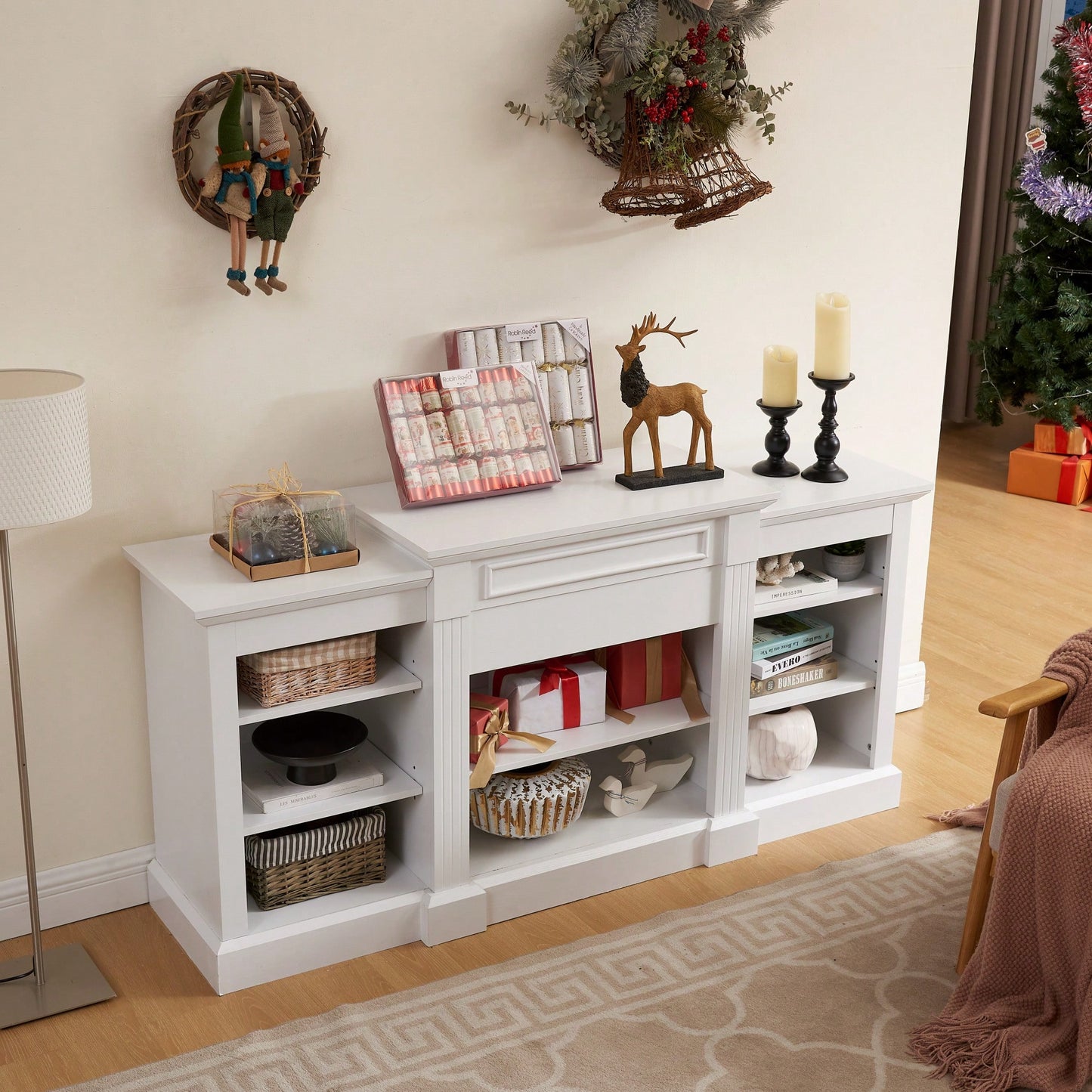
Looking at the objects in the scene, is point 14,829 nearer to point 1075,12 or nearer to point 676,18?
point 676,18

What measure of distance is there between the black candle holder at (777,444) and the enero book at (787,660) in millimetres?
380

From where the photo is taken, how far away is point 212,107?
229 centimetres

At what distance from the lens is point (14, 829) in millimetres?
2477

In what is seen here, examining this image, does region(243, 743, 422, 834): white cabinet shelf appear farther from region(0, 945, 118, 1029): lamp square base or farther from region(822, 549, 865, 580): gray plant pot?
region(822, 549, 865, 580): gray plant pot

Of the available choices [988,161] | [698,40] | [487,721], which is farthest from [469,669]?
[988,161]

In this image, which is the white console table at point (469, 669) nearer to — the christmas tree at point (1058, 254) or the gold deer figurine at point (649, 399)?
the gold deer figurine at point (649, 399)

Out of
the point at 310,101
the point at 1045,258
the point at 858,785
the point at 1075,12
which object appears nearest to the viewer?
the point at 310,101

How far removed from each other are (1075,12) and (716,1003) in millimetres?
5254

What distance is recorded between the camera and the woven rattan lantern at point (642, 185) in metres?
2.61

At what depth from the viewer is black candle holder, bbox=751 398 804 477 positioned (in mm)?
2801

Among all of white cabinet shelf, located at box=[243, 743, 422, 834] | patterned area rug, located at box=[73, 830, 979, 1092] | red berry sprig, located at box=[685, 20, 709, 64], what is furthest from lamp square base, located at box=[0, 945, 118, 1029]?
red berry sprig, located at box=[685, 20, 709, 64]

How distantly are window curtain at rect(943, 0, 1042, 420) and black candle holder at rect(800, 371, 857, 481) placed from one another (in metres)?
3.27

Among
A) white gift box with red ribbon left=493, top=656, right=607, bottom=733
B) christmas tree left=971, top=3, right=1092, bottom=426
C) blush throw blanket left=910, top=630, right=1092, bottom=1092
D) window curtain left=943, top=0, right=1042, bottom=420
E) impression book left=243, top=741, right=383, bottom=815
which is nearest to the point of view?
blush throw blanket left=910, top=630, right=1092, bottom=1092

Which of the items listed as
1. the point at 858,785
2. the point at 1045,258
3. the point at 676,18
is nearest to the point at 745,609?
the point at 858,785
